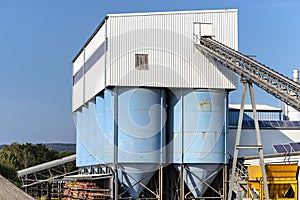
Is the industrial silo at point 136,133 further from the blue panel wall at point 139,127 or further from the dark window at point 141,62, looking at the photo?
the dark window at point 141,62

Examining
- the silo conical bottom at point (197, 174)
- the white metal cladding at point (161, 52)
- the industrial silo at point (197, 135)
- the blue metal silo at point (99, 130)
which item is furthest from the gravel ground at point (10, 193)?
the blue metal silo at point (99, 130)

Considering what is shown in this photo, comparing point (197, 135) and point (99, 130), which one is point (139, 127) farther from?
point (99, 130)

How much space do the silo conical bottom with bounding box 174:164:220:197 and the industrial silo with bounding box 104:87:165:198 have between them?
7.14ft

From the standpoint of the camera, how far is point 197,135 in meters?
46.1

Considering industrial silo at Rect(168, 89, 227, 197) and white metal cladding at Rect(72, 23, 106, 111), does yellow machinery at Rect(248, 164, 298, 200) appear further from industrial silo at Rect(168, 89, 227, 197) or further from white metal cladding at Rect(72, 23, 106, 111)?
white metal cladding at Rect(72, 23, 106, 111)

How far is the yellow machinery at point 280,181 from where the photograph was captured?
1515 inches

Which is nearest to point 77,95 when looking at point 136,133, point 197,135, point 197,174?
point 136,133

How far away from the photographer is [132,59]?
4638cm

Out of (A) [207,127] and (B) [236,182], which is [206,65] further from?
(B) [236,182]

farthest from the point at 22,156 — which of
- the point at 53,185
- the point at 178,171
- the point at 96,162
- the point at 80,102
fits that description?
the point at 178,171

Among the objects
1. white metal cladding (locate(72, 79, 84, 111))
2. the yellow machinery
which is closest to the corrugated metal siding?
the yellow machinery

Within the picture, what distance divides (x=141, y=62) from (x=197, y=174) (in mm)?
8843

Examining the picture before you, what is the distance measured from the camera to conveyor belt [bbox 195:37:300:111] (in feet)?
122

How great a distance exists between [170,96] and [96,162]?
30.1ft
